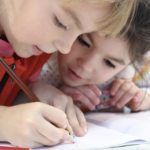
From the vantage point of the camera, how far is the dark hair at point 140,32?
0.46m

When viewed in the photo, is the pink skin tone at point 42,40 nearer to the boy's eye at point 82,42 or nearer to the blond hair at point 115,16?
the blond hair at point 115,16

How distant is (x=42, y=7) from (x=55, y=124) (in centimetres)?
20

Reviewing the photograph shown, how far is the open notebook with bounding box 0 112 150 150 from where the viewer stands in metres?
0.34

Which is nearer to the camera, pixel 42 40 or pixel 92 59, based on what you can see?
pixel 42 40

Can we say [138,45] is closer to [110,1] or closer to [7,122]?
[110,1]

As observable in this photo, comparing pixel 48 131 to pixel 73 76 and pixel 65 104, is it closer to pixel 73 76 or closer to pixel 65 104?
pixel 65 104

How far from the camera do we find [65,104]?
17.8 inches

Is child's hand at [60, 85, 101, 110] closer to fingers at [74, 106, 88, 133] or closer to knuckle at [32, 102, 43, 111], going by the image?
fingers at [74, 106, 88, 133]

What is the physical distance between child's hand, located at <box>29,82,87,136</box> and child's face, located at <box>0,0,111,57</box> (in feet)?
0.34

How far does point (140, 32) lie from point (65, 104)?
238 millimetres

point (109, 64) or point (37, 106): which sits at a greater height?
point (37, 106)

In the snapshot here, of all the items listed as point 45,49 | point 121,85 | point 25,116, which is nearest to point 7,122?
point 25,116

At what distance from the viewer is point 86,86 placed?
2.00 ft

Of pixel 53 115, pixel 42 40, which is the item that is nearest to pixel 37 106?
pixel 53 115
